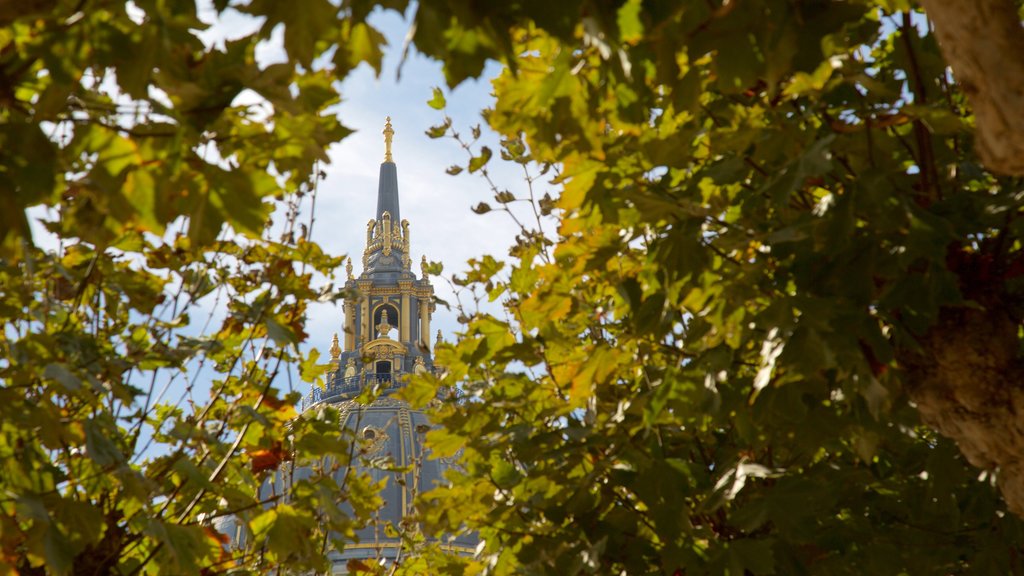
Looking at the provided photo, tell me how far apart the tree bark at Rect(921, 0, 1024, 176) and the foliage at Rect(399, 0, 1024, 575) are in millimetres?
303

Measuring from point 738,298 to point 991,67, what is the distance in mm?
1134

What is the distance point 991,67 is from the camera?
2797 millimetres

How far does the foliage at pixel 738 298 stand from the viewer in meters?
2.86

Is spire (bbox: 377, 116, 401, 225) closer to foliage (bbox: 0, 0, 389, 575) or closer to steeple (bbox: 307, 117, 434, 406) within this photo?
steeple (bbox: 307, 117, 434, 406)

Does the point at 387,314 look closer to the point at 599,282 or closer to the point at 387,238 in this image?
the point at 387,238

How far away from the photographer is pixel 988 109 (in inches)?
110

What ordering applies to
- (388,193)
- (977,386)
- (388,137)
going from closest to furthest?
(977,386)
(388,137)
(388,193)

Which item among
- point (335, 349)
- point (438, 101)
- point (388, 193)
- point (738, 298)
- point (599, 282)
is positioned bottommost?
point (738, 298)

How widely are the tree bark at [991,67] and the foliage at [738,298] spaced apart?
30 centimetres

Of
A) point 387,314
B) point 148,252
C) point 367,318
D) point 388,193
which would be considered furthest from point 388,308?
point 148,252

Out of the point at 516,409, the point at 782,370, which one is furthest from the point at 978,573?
the point at 516,409

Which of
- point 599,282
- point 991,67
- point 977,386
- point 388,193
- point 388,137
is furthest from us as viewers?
point 388,193

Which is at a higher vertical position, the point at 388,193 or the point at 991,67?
the point at 388,193

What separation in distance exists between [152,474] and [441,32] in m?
3.17
